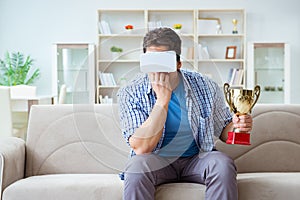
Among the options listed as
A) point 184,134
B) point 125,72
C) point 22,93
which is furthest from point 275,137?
point 22,93

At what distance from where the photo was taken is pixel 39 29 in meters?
6.71

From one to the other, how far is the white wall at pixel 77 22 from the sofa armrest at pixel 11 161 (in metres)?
4.22

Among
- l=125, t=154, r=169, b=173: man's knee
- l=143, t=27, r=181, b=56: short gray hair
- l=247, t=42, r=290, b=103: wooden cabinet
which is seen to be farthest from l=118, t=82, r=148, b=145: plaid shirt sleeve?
l=247, t=42, r=290, b=103: wooden cabinet

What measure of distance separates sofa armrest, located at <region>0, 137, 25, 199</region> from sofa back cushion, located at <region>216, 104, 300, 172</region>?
0.97 meters

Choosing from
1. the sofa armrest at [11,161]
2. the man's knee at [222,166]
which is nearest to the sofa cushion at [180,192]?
the man's knee at [222,166]

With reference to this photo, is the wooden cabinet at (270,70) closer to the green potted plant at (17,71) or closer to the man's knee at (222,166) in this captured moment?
the green potted plant at (17,71)

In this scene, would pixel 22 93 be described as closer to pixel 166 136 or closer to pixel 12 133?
pixel 12 133

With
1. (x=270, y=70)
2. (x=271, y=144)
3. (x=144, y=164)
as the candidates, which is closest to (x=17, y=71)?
(x=270, y=70)

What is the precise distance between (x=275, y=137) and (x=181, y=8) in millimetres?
4186

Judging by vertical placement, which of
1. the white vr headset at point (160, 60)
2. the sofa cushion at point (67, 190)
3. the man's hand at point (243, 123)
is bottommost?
the sofa cushion at point (67, 190)

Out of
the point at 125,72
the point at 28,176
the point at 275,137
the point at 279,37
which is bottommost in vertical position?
the point at 28,176

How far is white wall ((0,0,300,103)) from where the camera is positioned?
6633 millimetres

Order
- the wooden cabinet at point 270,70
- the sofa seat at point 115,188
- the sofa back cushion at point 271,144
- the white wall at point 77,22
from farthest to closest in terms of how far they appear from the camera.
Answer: the white wall at point 77,22 → the wooden cabinet at point 270,70 → the sofa back cushion at point 271,144 → the sofa seat at point 115,188

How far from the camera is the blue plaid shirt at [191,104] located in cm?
215
